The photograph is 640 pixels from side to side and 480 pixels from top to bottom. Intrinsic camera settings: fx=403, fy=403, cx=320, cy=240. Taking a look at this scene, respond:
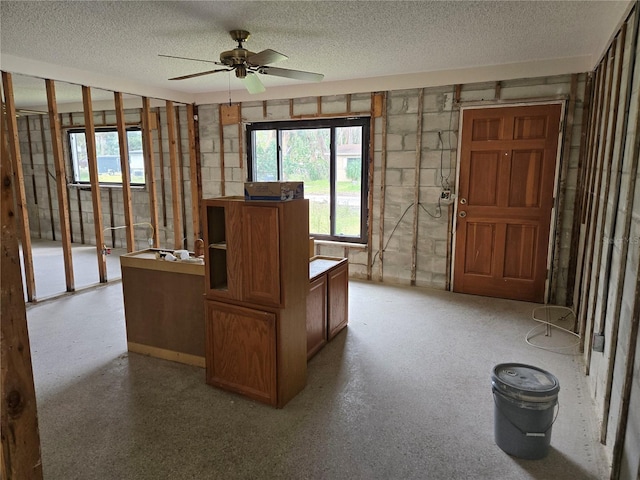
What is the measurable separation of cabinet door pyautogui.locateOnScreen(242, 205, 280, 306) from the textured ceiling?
1.52 meters

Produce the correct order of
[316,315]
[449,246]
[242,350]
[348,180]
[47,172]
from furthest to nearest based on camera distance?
1. [47,172]
2. [348,180]
3. [449,246]
4. [316,315]
5. [242,350]

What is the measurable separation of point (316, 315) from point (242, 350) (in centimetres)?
82

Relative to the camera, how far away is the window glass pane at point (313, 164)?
577cm

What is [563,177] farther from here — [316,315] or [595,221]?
[316,315]

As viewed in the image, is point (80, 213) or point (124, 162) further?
point (80, 213)

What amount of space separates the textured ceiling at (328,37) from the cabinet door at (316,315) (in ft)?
A: 6.79

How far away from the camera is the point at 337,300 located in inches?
145

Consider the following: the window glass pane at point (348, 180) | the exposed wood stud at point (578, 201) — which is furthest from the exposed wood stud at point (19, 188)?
the exposed wood stud at point (578, 201)

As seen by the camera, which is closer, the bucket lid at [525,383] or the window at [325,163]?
the bucket lid at [525,383]

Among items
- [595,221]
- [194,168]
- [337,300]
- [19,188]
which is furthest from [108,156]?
[595,221]

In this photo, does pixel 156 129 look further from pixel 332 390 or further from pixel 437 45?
pixel 332 390

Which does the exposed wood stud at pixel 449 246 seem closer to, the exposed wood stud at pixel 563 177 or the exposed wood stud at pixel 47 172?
the exposed wood stud at pixel 563 177

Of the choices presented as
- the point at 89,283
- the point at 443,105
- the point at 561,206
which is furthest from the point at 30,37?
the point at 561,206

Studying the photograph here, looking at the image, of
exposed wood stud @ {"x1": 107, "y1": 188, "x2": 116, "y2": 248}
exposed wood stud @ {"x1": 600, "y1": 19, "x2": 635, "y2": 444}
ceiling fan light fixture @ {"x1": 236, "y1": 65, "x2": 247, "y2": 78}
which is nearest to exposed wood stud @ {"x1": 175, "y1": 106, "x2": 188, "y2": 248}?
exposed wood stud @ {"x1": 107, "y1": 188, "x2": 116, "y2": 248}
